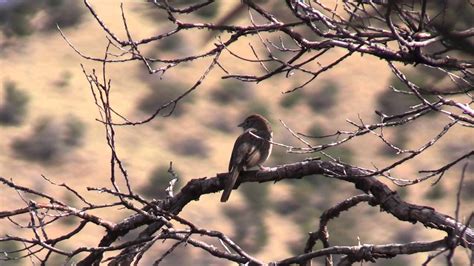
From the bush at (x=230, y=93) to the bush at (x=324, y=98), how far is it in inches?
68.9

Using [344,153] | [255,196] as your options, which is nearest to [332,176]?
Answer: [255,196]

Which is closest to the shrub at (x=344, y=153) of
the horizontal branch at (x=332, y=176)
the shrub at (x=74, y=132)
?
the shrub at (x=74, y=132)

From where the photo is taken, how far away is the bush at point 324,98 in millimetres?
29625

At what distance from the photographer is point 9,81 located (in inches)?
1174

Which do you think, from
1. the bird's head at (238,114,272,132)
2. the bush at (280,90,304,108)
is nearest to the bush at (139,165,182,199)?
the bush at (280,90,304,108)

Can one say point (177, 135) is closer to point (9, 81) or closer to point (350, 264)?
point (9, 81)

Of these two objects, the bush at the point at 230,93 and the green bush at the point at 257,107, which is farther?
the bush at the point at 230,93

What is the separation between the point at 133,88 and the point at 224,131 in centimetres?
356

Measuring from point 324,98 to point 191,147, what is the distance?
4.81 meters

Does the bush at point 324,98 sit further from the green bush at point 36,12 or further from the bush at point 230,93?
the green bush at point 36,12

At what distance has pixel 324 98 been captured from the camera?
30000 millimetres

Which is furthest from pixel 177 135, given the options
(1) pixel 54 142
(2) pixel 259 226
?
(2) pixel 259 226

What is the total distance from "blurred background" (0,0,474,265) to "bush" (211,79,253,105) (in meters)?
0.03

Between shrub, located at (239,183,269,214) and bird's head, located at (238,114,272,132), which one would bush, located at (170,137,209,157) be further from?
bird's head, located at (238,114,272,132)
